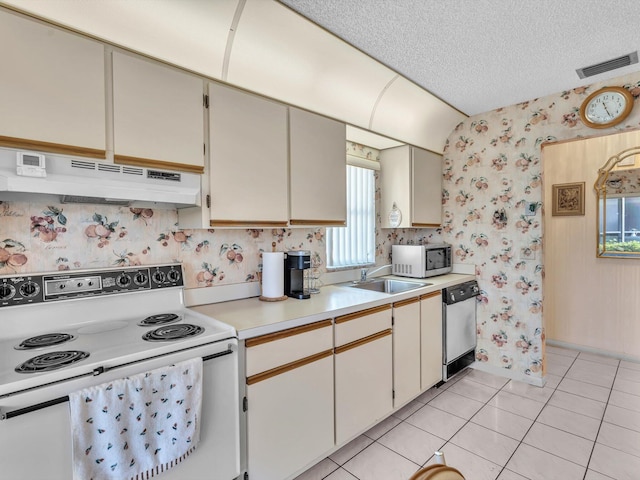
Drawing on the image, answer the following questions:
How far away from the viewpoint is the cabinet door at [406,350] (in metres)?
2.28

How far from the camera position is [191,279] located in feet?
6.39

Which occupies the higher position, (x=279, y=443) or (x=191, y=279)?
(x=191, y=279)

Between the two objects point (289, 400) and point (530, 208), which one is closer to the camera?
point (289, 400)

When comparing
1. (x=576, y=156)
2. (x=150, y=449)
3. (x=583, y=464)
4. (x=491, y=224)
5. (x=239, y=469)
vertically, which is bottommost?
(x=583, y=464)

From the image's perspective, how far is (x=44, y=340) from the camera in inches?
51.8

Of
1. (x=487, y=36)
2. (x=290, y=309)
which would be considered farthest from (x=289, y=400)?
(x=487, y=36)

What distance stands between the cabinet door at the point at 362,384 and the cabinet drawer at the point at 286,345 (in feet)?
0.53

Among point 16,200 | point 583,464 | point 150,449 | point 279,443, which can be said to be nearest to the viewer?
point 150,449

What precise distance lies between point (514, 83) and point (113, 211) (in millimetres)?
2908

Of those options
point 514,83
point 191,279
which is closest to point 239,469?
point 191,279

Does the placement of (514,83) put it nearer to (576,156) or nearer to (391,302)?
(576,156)

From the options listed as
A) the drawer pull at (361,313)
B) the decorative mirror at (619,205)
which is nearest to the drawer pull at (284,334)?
the drawer pull at (361,313)

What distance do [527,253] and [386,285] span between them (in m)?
1.25

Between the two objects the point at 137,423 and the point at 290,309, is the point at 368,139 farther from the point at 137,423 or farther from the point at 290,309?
the point at 137,423
